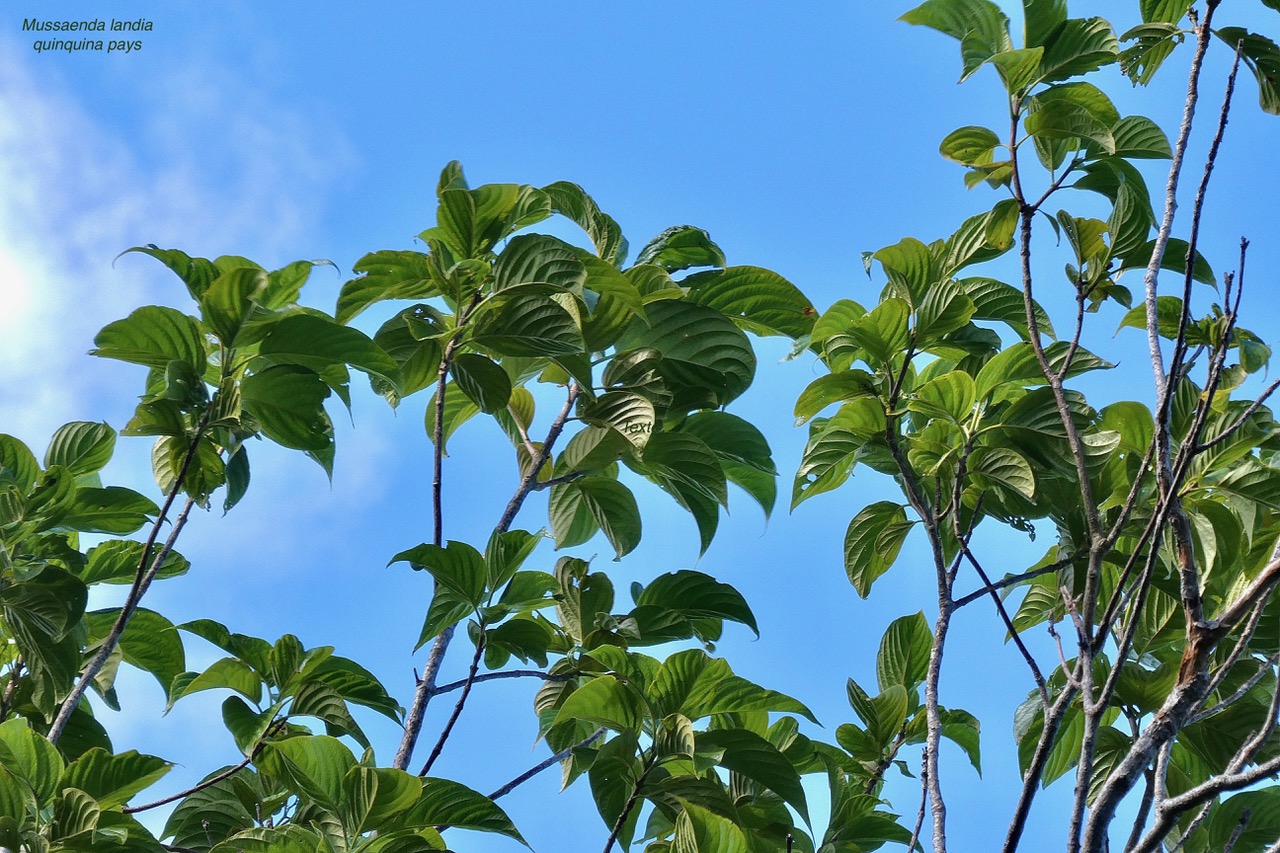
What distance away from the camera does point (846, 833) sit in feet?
4.81

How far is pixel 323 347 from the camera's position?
4.98ft

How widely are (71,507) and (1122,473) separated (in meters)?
1.58

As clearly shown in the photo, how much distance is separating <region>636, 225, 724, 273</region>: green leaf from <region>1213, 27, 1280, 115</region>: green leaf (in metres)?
0.78

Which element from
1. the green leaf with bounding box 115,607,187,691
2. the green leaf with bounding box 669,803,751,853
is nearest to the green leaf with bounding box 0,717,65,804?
the green leaf with bounding box 115,607,187,691

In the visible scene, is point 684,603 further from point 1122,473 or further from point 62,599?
point 62,599

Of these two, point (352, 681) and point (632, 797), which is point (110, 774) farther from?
point (632, 797)

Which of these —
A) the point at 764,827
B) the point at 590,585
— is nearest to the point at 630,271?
the point at 590,585

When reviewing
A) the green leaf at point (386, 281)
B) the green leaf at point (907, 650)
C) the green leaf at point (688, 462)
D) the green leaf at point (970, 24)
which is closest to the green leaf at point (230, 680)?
the green leaf at point (386, 281)

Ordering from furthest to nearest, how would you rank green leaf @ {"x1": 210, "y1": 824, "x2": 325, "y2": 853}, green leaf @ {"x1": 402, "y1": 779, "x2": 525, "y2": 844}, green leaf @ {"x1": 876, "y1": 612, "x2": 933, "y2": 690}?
green leaf @ {"x1": 876, "y1": 612, "x2": 933, "y2": 690}, green leaf @ {"x1": 402, "y1": 779, "x2": 525, "y2": 844}, green leaf @ {"x1": 210, "y1": 824, "x2": 325, "y2": 853}

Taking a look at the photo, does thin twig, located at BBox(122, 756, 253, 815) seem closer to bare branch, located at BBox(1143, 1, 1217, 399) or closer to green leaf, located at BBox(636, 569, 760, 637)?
green leaf, located at BBox(636, 569, 760, 637)

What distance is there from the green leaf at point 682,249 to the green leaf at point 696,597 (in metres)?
0.51

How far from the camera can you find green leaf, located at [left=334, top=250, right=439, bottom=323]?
1.59 m

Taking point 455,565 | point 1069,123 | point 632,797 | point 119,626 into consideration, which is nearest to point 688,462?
point 455,565

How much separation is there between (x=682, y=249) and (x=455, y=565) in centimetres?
66
